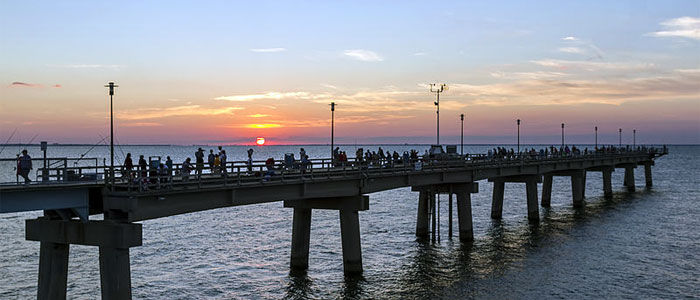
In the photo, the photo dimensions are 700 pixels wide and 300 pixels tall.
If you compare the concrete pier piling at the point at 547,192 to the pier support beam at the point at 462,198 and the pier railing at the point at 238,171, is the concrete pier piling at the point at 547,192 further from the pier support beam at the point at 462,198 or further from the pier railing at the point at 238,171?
the pier support beam at the point at 462,198

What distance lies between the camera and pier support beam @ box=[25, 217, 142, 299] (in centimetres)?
2141

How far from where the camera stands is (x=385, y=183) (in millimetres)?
36062

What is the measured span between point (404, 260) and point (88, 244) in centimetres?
1964

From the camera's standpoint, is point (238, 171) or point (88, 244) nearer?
point (88, 244)

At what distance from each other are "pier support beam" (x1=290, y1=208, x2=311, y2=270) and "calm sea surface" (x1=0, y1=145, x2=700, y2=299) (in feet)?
2.71

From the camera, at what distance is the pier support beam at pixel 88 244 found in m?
21.4

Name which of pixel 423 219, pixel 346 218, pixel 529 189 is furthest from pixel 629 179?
pixel 346 218

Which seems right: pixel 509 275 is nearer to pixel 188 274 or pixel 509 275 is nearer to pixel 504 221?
pixel 188 274

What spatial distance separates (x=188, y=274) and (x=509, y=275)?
1630 centimetres

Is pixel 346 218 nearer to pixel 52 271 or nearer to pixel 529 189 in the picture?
pixel 52 271

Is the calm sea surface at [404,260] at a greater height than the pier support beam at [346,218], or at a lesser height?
lesser

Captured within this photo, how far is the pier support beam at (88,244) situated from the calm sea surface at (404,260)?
683cm

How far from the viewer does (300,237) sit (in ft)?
114

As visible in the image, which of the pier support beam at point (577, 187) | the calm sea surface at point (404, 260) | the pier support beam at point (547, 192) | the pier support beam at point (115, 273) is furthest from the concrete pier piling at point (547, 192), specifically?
the pier support beam at point (115, 273)
